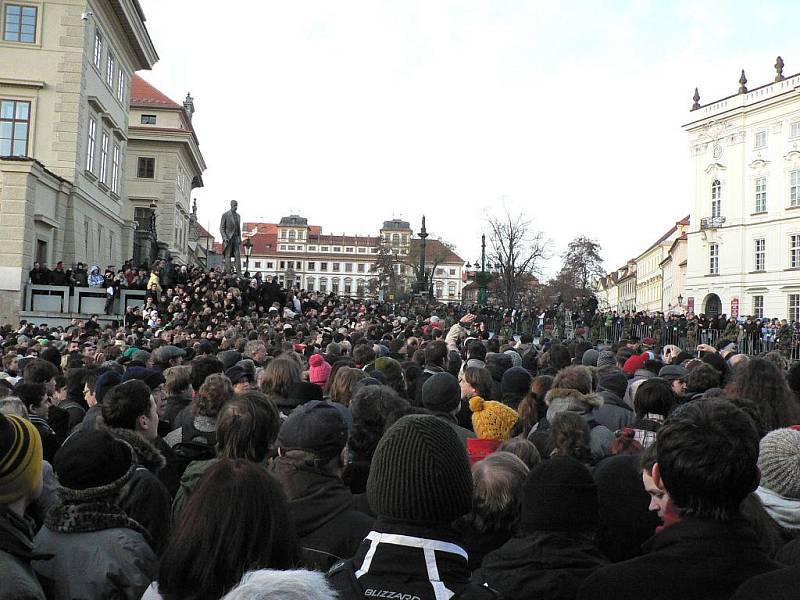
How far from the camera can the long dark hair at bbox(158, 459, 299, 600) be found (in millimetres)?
2021

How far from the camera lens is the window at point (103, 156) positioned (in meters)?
40.4

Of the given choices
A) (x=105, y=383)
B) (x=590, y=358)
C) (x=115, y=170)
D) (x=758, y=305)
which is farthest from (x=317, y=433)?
(x=758, y=305)

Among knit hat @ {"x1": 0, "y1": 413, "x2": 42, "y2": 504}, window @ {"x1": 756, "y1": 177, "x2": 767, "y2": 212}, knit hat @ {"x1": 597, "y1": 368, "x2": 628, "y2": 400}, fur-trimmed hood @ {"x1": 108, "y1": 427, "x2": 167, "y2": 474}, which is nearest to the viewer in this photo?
knit hat @ {"x1": 0, "y1": 413, "x2": 42, "y2": 504}

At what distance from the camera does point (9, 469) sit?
2.78 m

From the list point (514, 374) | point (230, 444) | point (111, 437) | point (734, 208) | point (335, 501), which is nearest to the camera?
point (111, 437)

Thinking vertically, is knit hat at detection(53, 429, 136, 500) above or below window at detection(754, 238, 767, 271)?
below

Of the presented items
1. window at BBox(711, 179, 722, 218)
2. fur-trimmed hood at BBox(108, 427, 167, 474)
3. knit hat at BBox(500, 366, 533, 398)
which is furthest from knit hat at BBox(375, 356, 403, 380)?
window at BBox(711, 179, 722, 218)

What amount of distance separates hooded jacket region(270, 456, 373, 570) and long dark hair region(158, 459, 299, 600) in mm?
1037

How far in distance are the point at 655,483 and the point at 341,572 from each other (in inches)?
44.8

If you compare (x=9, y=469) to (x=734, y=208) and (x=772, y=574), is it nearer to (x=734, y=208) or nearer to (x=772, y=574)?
(x=772, y=574)

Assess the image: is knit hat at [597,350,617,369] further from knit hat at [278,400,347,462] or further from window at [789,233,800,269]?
window at [789,233,800,269]

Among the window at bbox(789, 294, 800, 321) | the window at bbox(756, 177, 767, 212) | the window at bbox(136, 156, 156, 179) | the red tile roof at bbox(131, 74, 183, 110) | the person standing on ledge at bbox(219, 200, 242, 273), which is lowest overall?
the window at bbox(789, 294, 800, 321)

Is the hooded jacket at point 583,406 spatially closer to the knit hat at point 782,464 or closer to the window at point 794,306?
the knit hat at point 782,464

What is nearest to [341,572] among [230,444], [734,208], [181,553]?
[181,553]
